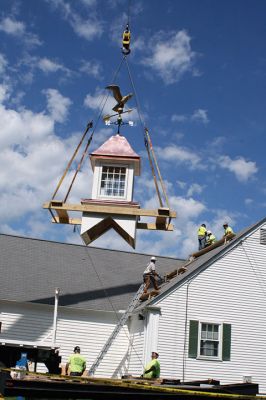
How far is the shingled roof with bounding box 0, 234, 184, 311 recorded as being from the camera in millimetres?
21125

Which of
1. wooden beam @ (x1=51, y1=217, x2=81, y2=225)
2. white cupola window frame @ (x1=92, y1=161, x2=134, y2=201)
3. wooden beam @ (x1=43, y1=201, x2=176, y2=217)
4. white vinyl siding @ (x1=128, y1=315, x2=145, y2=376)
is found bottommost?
white vinyl siding @ (x1=128, y1=315, x2=145, y2=376)

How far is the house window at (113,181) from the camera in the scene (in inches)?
832

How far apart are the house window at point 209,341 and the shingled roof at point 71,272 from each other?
3.22m

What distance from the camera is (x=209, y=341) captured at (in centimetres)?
1975

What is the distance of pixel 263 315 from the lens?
2064 centimetres

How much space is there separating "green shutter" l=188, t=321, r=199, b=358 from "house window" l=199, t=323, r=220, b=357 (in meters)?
0.26

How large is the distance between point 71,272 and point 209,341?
266 inches

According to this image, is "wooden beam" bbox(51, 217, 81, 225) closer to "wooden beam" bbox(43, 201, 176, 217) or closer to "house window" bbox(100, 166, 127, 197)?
"wooden beam" bbox(43, 201, 176, 217)

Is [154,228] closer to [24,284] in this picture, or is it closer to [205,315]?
[205,315]

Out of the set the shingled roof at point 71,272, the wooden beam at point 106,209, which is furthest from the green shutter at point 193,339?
the wooden beam at point 106,209

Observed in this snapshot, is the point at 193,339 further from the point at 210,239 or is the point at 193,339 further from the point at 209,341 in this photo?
the point at 210,239

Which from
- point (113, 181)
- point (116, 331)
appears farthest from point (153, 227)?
point (116, 331)

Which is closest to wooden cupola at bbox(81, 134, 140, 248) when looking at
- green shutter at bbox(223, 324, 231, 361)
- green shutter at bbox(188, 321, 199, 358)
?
green shutter at bbox(188, 321, 199, 358)

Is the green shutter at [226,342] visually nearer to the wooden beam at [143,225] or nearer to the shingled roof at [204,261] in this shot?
the shingled roof at [204,261]
